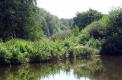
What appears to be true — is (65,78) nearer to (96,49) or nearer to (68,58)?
(68,58)

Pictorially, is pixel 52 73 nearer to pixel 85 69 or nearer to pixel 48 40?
pixel 85 69

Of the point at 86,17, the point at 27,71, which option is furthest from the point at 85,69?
the point at 86,17

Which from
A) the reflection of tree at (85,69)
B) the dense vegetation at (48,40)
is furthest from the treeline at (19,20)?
A: the reflection of tree at (85,69)

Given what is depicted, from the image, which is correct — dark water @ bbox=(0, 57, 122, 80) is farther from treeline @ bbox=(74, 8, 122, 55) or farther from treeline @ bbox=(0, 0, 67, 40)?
treeline @ bbox=(0, 0, 67, 40)

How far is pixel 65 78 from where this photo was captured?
1658 centimetres

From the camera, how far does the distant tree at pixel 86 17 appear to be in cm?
4600

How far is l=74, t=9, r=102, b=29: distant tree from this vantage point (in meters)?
46.0

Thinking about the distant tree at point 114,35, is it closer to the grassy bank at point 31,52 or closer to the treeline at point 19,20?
the grassy bank at point 31,52

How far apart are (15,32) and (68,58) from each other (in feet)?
23.0

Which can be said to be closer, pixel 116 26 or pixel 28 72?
pixel 28 72

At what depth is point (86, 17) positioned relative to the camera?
46375mm

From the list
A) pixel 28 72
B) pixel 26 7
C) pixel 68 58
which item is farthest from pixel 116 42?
pixel 28 72

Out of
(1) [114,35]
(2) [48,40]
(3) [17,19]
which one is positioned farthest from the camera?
(2) [48,40]

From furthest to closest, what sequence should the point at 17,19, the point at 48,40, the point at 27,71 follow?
the point at 48,40
the point at 17,19
the point at 27,71
